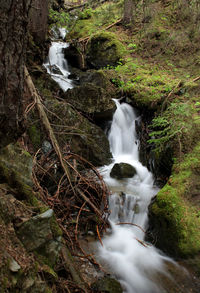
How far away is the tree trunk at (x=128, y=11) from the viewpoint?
11328 millimetres

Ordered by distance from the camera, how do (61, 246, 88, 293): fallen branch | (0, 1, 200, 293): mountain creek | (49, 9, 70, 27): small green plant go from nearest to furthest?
1. (0, 1, 200, 293): mountain creek
2. (61, 246, 88, 293): fallen branch
3. (49, 9, 70, 27): small green plant

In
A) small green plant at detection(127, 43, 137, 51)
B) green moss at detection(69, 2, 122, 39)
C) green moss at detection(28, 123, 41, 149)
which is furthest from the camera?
green moss at detection(69, 2, 122, 39)

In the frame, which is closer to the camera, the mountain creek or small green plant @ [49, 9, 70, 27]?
the mountain creek

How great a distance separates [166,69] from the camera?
8.91m

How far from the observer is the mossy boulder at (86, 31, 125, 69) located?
9953mm

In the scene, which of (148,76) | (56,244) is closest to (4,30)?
(56,244)

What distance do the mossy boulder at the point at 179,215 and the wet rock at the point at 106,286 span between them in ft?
4.50

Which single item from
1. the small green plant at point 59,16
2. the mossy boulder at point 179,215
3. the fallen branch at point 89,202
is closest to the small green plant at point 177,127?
the mossy boulder at point 179,215

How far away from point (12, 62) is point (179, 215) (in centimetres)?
351

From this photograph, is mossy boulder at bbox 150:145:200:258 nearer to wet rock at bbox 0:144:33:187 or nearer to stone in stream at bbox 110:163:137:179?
stone in stream at bbox 110:163:137:179

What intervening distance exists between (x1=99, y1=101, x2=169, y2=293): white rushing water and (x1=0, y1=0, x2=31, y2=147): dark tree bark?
113 inches

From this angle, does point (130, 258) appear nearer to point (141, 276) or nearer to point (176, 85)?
point (141, 276)

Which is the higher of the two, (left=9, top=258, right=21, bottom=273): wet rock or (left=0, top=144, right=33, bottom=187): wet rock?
(left=0, top=144, right=33, bottom=187): wet rock

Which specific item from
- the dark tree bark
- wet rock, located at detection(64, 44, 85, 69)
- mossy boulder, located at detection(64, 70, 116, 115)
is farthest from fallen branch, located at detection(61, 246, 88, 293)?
wet rock, located at detection(64, 44, 85, 69)
